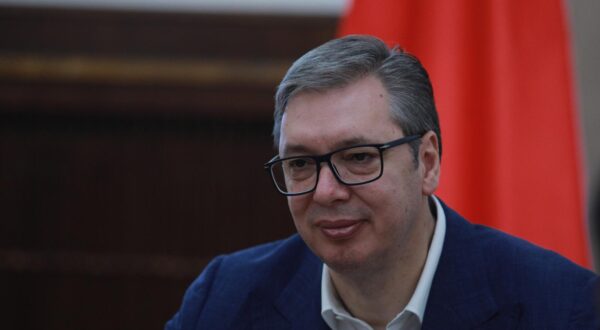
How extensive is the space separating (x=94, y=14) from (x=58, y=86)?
0.36 meters

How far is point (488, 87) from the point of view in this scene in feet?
7.10

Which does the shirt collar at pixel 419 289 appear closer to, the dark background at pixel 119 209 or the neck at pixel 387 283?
the neck at pixel 387 283

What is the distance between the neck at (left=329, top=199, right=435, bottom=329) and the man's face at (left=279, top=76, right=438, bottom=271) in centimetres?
5

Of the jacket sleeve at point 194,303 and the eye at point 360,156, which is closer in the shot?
the eye at point 360,156

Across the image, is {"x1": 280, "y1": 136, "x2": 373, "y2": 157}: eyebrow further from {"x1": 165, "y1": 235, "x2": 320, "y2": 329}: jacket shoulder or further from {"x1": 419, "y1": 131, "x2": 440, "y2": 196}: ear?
{"x1": 165, "y1": 235, "x2": 320, "y2": 329}: jacket shoulder

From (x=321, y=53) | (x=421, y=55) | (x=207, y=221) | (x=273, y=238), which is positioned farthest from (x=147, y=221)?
(x=321, y=53)

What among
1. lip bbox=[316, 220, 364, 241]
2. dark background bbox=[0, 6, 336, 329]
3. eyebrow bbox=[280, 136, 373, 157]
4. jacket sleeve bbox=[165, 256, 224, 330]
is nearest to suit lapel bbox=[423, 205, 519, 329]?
lip bbox=[316, 220, 364, 241]

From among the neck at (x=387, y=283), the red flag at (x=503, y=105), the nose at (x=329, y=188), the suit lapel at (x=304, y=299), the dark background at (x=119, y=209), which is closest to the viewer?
the nose at (x=329, y=188)

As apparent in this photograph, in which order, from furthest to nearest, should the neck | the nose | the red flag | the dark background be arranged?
the dark background, the red flag, the neck, the nose

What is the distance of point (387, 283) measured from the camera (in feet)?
5.73

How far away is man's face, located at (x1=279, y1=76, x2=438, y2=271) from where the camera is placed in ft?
5.34

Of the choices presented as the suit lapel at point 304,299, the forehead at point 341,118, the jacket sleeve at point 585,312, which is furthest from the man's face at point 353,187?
the jacket sleeve at point 585,312

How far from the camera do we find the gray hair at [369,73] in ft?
5.50

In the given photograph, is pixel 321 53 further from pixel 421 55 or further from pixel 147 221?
pixel 147 221
